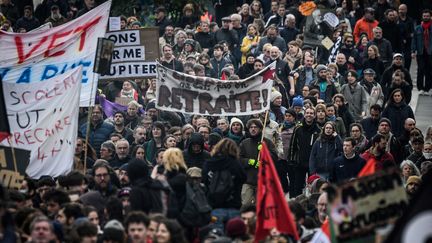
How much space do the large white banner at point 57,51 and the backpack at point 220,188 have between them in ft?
9.15

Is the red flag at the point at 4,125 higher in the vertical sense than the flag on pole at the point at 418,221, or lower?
higher

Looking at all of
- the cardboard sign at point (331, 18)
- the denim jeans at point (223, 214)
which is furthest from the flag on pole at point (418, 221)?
the cardboard sign at point (331, 18)

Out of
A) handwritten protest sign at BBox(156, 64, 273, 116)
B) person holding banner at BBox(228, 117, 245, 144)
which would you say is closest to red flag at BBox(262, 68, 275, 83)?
handwritten protest sign at BBox(156, 64, 273, 116)

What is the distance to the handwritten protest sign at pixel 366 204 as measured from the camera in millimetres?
12070

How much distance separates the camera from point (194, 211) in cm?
1565

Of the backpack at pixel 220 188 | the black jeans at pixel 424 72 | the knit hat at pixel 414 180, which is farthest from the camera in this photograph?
the black jeans at pixel 424 72

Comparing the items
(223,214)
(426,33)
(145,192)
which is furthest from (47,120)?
(426,33)

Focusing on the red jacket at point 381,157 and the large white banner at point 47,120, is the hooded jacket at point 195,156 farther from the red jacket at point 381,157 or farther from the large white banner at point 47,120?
the red jacket at point 381,157

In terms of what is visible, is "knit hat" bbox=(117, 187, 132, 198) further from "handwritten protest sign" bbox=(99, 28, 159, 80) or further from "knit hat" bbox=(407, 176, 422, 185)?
"handwritten protest sign" bbox=(99, 28, 159, 80)

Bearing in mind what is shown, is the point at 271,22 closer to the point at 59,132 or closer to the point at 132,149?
the point at 132,149

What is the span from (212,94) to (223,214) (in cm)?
482

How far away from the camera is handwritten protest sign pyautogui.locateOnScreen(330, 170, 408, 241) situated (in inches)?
475

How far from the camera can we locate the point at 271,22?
30.7 meters

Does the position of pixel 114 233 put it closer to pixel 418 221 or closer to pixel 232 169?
pixel 232 169
